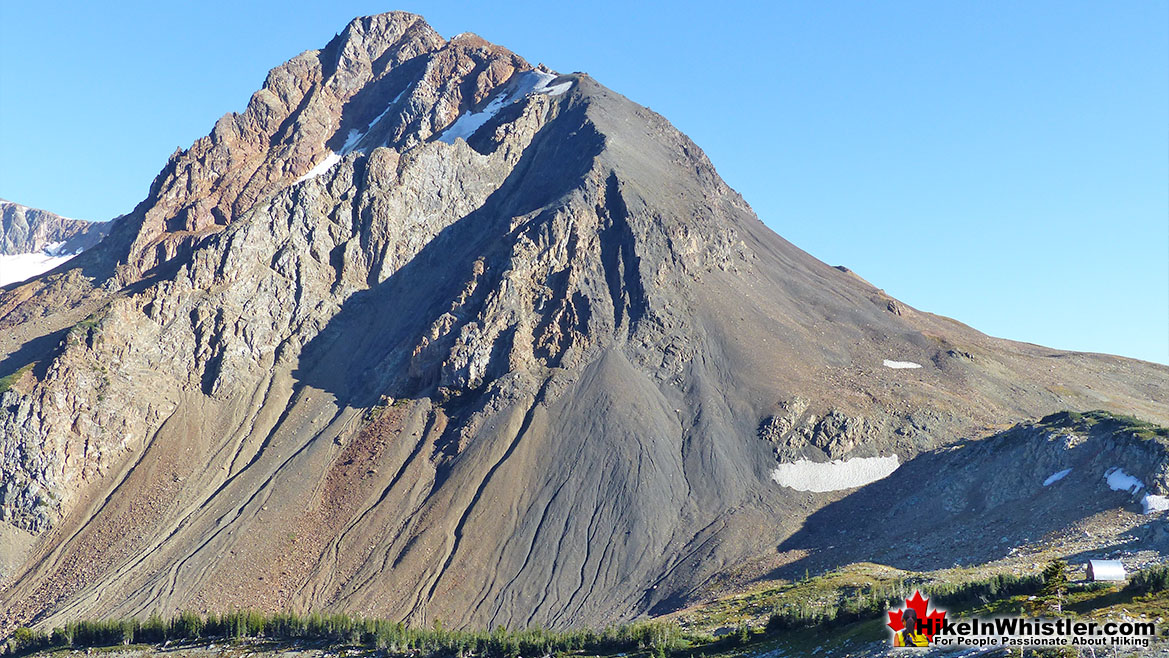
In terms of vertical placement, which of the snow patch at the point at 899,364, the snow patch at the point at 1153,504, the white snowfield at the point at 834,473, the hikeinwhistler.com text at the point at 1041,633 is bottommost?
the hikeinwhistler.com text at the point at 1041,633

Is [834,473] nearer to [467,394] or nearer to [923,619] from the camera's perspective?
[467,394]

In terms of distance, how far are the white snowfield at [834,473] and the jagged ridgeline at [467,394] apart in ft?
1.72

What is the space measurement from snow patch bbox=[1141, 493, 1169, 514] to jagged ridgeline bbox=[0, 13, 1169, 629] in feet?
111

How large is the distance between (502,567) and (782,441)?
40.3 m

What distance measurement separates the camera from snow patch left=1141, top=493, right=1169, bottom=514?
8531 cm

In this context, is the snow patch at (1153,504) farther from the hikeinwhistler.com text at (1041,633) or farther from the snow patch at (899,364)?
the snow patch at (899,364)

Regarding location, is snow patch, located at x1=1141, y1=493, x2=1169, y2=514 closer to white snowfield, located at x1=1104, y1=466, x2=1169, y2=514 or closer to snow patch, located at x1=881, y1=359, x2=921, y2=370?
white snowfield, located at x1=1104, y1=466, x2=1169, y2=514

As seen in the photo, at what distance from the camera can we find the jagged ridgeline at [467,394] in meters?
114

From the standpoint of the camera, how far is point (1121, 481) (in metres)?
92.1

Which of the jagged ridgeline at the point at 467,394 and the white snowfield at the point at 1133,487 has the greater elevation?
the jagged ridgeline at the point at 467,394

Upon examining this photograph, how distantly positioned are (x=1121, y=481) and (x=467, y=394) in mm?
84903

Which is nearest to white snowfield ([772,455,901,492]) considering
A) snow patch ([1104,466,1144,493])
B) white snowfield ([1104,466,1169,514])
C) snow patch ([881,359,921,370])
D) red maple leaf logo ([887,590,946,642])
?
snow patch ([881,359,921,370])

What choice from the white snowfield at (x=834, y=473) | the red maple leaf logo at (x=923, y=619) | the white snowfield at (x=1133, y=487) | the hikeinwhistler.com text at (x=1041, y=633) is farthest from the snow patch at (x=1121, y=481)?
the hikeinwhistler.com text at (x=1041, y=633)

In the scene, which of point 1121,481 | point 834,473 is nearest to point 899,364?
point 834,473
